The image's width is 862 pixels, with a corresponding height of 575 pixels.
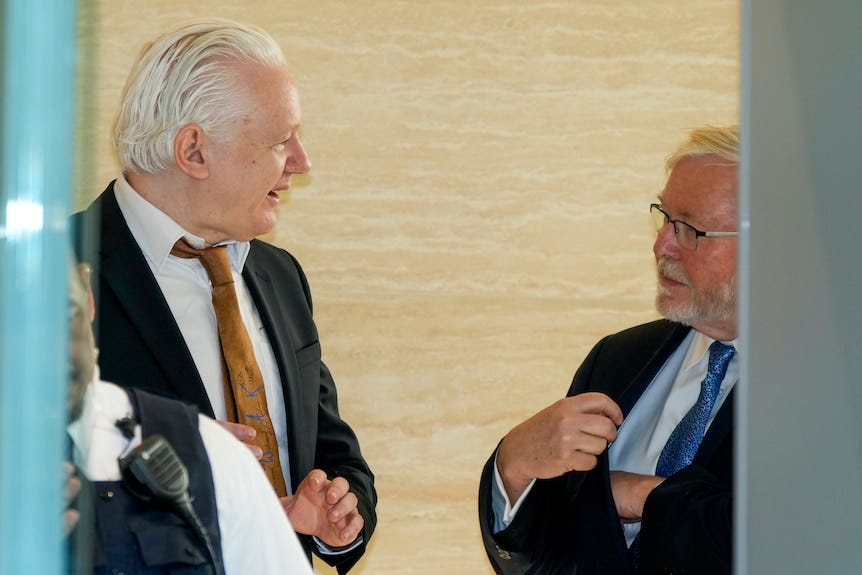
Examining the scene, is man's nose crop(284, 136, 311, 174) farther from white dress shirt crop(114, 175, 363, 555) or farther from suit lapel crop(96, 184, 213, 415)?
suit lapel crop(96, 184, 213, 415)

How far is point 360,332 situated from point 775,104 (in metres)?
2.17

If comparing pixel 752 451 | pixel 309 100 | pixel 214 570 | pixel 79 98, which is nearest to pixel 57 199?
pixel 79 98

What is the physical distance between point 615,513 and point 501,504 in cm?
25

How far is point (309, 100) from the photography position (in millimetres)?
3416

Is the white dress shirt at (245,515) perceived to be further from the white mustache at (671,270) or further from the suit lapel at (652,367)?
the white mustache at (671,270)

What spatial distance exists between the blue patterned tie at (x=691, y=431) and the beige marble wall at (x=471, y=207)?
1.21m

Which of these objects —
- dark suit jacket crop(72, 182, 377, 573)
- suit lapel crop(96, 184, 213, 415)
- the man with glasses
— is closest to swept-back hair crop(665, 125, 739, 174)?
the man with glasses

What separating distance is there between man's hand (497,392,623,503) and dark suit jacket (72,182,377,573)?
35cm

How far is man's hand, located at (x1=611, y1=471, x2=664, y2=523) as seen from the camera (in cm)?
227

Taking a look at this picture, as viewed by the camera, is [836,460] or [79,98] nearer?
[79,98]

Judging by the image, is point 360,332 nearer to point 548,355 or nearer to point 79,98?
point 548,355

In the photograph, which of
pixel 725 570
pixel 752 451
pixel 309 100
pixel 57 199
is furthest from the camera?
pixel 309 100

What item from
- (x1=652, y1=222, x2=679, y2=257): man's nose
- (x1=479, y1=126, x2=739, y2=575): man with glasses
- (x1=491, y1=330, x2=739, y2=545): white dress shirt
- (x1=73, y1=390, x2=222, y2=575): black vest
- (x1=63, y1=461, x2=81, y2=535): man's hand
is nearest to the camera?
(x1=63, y1=461, x2=81, y2=535): man's hand

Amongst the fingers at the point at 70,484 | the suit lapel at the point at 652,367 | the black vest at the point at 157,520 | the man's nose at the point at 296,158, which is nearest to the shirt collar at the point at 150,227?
the man's nose at the point at 296,158
